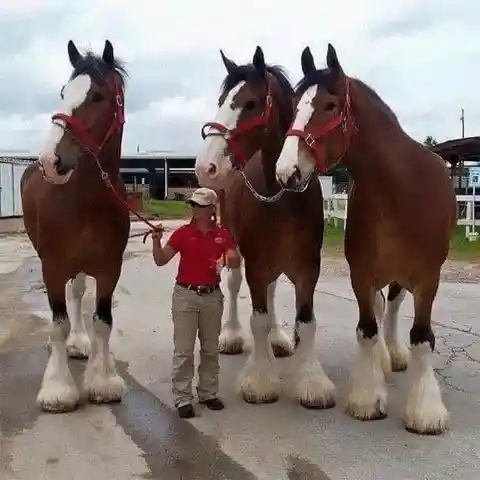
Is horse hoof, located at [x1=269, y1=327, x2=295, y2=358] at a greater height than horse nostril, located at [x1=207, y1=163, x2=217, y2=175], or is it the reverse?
horse nostril, located at [x1=207, y1=163, x2=217, y2=175]

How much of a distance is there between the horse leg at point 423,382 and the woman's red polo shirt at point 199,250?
132 centimetres

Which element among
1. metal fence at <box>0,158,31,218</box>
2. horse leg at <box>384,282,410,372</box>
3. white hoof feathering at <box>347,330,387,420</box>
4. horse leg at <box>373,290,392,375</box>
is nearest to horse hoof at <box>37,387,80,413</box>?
white hoof feathering at <box>347,330,387,420</box>

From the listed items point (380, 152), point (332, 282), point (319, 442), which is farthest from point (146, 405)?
point (332, 282)

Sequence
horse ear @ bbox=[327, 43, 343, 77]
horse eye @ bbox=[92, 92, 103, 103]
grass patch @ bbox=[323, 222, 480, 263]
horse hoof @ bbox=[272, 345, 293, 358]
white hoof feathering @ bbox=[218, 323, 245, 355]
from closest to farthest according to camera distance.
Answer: horse ear @ bbox=[327, 43, 343, 77]
horse eye @ bbox=[92, 92, 103, 103]
horse hoof @ bbox=[272, 345, 293, 358]
white hoof feathering @ bbox=[218, 323, 245, 355]
grass patch @ bbox=[323, 222, 480, 263]

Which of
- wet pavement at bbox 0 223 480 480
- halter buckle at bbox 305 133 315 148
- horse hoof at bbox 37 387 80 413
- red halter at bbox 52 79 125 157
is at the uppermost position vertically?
red halter at bbox 52 79 125 157

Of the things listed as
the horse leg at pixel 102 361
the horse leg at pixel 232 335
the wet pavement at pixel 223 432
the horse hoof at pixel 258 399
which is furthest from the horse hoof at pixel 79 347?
the horse hoof at pixel 258 399

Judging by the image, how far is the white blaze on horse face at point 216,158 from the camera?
425cm

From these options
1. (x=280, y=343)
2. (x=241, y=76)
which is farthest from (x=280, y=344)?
(x=241, y=76)

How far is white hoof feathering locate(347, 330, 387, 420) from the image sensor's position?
178 inches

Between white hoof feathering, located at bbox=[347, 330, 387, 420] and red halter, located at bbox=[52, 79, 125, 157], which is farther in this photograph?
white hoof feathering, located at bbox=[347, 330, 387, 420]

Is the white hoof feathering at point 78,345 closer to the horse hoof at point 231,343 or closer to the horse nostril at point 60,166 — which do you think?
the horse hoof at point 231,343

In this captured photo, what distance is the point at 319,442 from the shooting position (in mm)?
4125

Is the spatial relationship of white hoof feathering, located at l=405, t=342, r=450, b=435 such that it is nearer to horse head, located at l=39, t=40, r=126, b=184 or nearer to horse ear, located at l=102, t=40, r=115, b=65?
horse head, located at l=39, t=40, r=126, b=184

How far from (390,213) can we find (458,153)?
19648 millimetres
